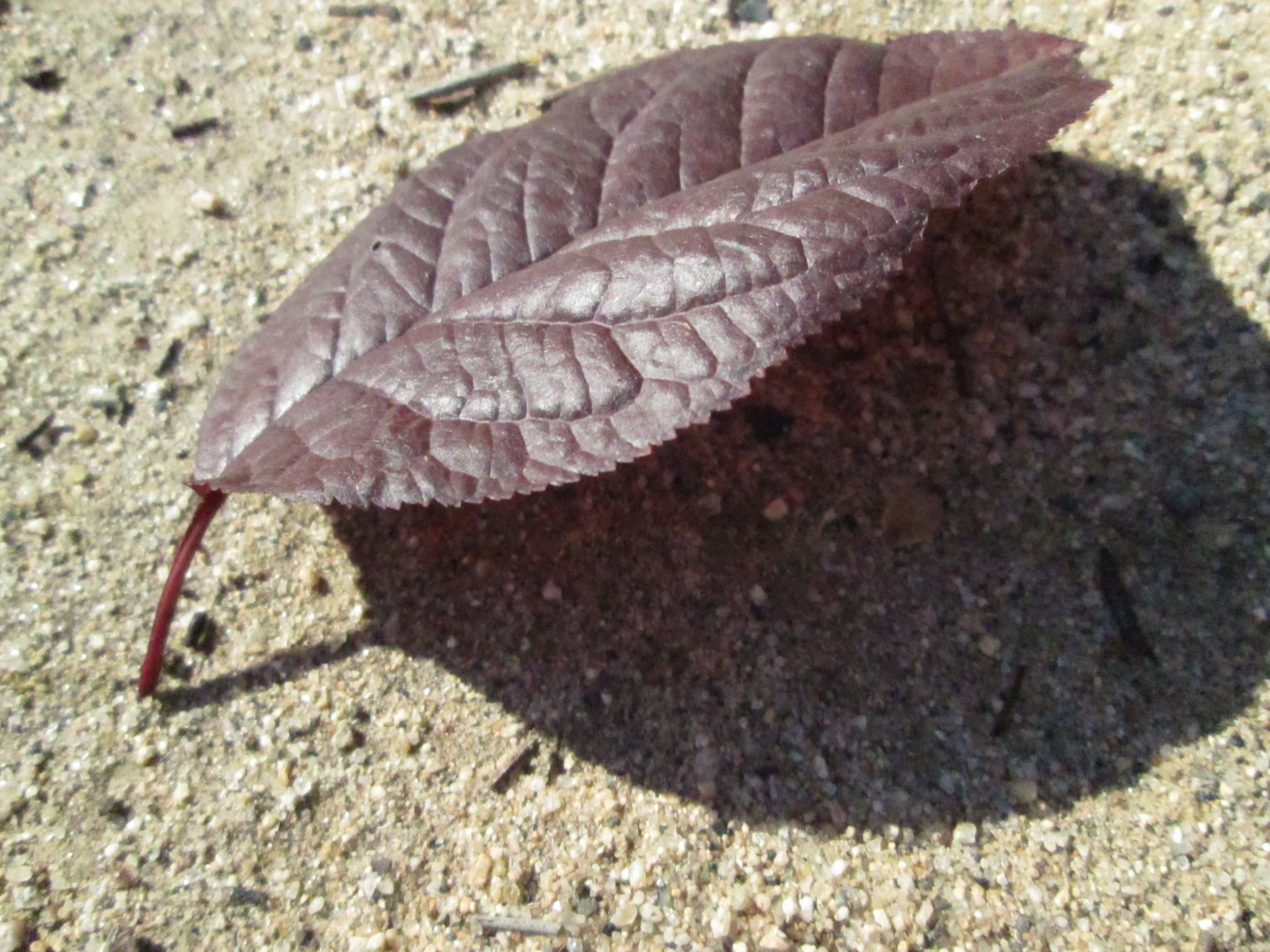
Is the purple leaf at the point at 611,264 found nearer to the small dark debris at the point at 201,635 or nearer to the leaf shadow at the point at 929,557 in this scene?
the small dark debris at the point at 201,635

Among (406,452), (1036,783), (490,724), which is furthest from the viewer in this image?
(490,724)

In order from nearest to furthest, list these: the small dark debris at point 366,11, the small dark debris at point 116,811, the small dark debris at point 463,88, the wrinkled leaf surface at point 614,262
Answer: the wrinkled leaf surface at point 614,262
the small dark debris at point 116,811
the small dark debris at point 463,88
the small dark debris at point 366,11

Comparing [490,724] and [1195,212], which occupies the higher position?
[1195,212]

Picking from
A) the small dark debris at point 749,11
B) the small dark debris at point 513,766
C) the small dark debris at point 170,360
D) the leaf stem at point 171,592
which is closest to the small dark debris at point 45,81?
the small dark debris at point 170,360

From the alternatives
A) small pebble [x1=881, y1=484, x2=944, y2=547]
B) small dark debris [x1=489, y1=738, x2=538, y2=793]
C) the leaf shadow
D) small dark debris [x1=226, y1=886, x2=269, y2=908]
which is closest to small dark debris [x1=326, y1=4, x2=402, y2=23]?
the leaf shadow

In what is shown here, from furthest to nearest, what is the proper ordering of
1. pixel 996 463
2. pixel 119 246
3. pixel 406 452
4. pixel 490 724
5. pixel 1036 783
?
pixel 119 246
pixel 996 463
pixel 490 724
pixel 1036 783
pixel 406 452

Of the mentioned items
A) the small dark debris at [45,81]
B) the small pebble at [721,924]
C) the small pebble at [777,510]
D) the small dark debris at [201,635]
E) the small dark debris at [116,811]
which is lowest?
the small pebble at [721,924]

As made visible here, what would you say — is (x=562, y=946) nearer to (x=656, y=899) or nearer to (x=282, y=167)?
(x=656, y=899)

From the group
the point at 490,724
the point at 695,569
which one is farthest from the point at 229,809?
the point at 695,569
